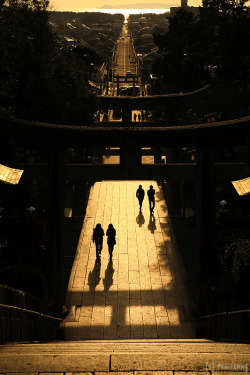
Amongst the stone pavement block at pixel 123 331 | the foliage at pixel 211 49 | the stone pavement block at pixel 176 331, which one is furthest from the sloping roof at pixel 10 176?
the foliage at pixel 211 49

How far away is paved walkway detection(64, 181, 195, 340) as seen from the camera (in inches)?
579

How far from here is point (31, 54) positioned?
68.5 ft

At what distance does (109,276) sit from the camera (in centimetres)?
1828

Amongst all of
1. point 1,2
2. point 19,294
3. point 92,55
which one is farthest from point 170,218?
point 92,55

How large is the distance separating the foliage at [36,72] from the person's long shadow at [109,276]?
592 centimetres

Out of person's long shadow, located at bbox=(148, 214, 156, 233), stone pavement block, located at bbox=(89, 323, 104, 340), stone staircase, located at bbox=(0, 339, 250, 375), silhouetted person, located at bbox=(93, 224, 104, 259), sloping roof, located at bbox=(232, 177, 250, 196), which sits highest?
person's long shadow, located at bbox=(148, 214, 156, 233)

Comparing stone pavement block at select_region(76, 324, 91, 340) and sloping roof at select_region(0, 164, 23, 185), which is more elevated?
sloping roof at select_region(0, 164, 23, 185)

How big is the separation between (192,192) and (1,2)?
39.7 feet

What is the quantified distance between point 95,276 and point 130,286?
140 centimetres

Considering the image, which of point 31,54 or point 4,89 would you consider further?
point 31,54

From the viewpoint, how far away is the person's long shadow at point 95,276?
695 inches

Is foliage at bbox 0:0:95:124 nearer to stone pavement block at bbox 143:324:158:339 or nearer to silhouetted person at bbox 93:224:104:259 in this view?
silhouetted person at bbox 93:224:104:259

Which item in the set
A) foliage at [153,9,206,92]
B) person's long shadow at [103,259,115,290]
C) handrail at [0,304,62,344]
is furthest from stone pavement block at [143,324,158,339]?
foliage at [153,9,206,92]

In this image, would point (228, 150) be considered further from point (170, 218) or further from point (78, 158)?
point (78, 158)
